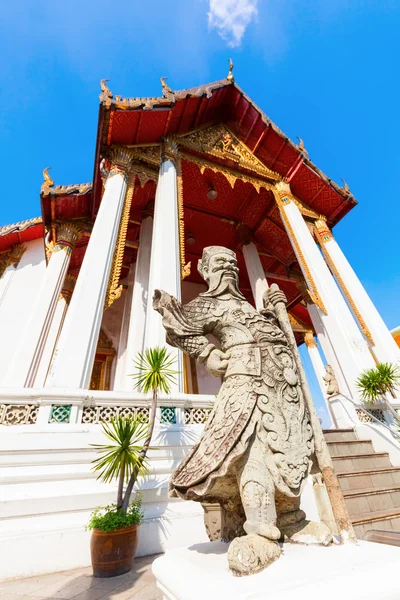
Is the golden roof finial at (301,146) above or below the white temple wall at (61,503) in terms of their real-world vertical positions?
above

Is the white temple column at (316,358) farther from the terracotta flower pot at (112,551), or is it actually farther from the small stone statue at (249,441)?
the small stone statue at (249,441)

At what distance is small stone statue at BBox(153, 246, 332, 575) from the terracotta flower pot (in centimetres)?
116

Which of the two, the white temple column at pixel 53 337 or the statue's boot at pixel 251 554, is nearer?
the statue's boot at pixel 251 554

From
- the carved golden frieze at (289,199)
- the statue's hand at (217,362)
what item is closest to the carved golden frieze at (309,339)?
the carved golden frieze at (289,199)

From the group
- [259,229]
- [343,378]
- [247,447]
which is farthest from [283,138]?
[247,447]

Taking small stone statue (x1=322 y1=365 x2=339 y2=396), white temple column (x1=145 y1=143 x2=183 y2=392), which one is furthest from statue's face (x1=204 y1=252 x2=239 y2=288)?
small stone statue (x1=322 y1=365 x2=339 y2=396)

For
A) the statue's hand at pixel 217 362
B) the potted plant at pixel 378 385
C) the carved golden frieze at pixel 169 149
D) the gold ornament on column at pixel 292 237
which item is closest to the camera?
the statue's hand at pixel 217 362

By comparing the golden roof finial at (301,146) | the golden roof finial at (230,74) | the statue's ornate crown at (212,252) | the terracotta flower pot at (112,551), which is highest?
the golden roof finial at (230,74)

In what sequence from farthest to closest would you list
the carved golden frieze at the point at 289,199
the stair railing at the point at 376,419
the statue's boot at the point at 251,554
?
1. the carved golden frieze at the point at 289,199
2. the stair railing at the point at 376,419
3. the statue's boot at the point at 251,554

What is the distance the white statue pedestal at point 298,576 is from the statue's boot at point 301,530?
5cm

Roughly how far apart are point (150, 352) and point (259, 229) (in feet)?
22.9

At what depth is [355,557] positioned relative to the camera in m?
0.91

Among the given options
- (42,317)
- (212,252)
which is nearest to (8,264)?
(42,317)

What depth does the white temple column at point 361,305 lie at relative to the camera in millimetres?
5431
